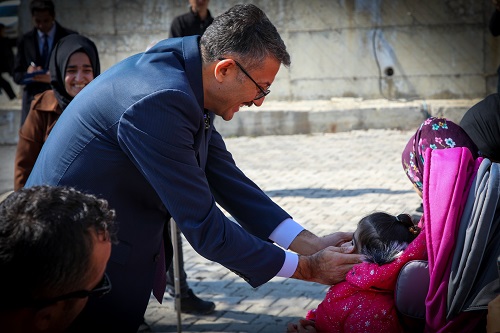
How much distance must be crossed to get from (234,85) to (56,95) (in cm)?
226

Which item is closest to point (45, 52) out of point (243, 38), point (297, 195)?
point (297, 195)

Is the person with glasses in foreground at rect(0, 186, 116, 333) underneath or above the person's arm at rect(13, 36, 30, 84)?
above

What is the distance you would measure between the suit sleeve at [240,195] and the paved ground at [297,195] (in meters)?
1.56

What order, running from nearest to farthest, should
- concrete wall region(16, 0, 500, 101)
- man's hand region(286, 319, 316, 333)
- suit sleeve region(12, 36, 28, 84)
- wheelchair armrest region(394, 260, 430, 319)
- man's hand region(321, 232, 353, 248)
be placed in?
wheelchair armrest region(394, 260, 430, 319) → man's hand region(286, 319, 316, 333) → man's hand region(321, 232, 353, 248) → suit sleeve region(12, 36, 28, 84) → concrete wall region(16, 0, 500, 101)

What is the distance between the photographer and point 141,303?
128 inches

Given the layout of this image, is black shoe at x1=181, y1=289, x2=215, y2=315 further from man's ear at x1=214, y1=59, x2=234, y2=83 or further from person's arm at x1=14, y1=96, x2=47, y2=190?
man's ear at x1=214, y1=59, x2=234, y2=83

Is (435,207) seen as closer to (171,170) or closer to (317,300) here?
(171,170)

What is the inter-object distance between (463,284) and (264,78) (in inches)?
41.8

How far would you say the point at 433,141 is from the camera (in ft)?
12.0

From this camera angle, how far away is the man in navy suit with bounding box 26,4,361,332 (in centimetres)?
291

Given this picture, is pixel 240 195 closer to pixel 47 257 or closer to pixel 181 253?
pixel 47 257

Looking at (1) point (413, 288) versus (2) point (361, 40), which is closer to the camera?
(1) point (413, 288)

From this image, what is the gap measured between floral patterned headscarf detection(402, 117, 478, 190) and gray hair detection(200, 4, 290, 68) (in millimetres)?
941

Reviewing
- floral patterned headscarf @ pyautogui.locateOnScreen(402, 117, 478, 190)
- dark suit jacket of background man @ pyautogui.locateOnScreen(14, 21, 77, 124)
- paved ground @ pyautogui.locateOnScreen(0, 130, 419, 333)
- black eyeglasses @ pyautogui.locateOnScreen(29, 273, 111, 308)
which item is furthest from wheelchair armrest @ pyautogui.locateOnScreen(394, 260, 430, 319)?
dark suit jacket of background man @ pyautogui.locateOnScreen(14, 21, 77, 124)
